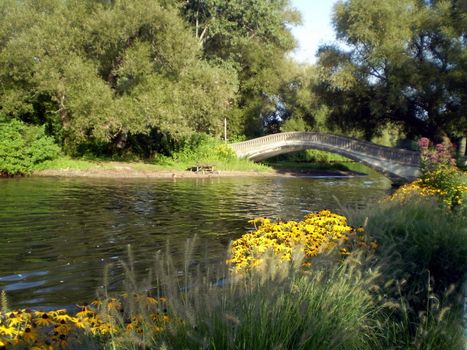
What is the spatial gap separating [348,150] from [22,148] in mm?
24265

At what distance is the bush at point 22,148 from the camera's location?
3033 centimetres

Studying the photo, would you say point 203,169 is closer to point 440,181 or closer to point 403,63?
point 403,63

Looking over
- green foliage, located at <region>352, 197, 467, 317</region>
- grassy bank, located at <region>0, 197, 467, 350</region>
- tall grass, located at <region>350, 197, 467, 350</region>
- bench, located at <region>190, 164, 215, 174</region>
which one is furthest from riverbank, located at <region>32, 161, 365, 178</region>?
grassy bank, located at <region>0, 197, 467, 350</region>

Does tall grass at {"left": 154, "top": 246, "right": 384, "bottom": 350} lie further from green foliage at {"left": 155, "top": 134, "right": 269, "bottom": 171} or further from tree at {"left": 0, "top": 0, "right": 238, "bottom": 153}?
green foliage at {"left": 155, "top": 134, "right": 269, "bottom": 171}

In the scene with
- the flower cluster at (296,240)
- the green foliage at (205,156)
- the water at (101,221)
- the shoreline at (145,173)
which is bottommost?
the water at (101,221)

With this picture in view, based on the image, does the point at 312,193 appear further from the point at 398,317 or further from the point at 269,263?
the point at 269,263

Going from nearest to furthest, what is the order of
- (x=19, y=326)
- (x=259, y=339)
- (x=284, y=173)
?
1. (x=259, y=339)
2. (x=19, y=326)
3. (x=284, y=173)

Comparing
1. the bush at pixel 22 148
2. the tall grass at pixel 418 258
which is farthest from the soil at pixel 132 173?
the tall grass at pixel 418 258

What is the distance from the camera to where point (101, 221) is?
1522 centimetres

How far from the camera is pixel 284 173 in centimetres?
4238

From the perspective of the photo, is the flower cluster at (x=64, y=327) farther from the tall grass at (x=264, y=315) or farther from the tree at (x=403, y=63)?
the tree at (x=403, y=63)

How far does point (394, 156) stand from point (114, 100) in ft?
66.9

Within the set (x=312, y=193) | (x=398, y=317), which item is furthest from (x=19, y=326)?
(x=312, y=193)

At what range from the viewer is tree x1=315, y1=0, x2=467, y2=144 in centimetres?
3462
